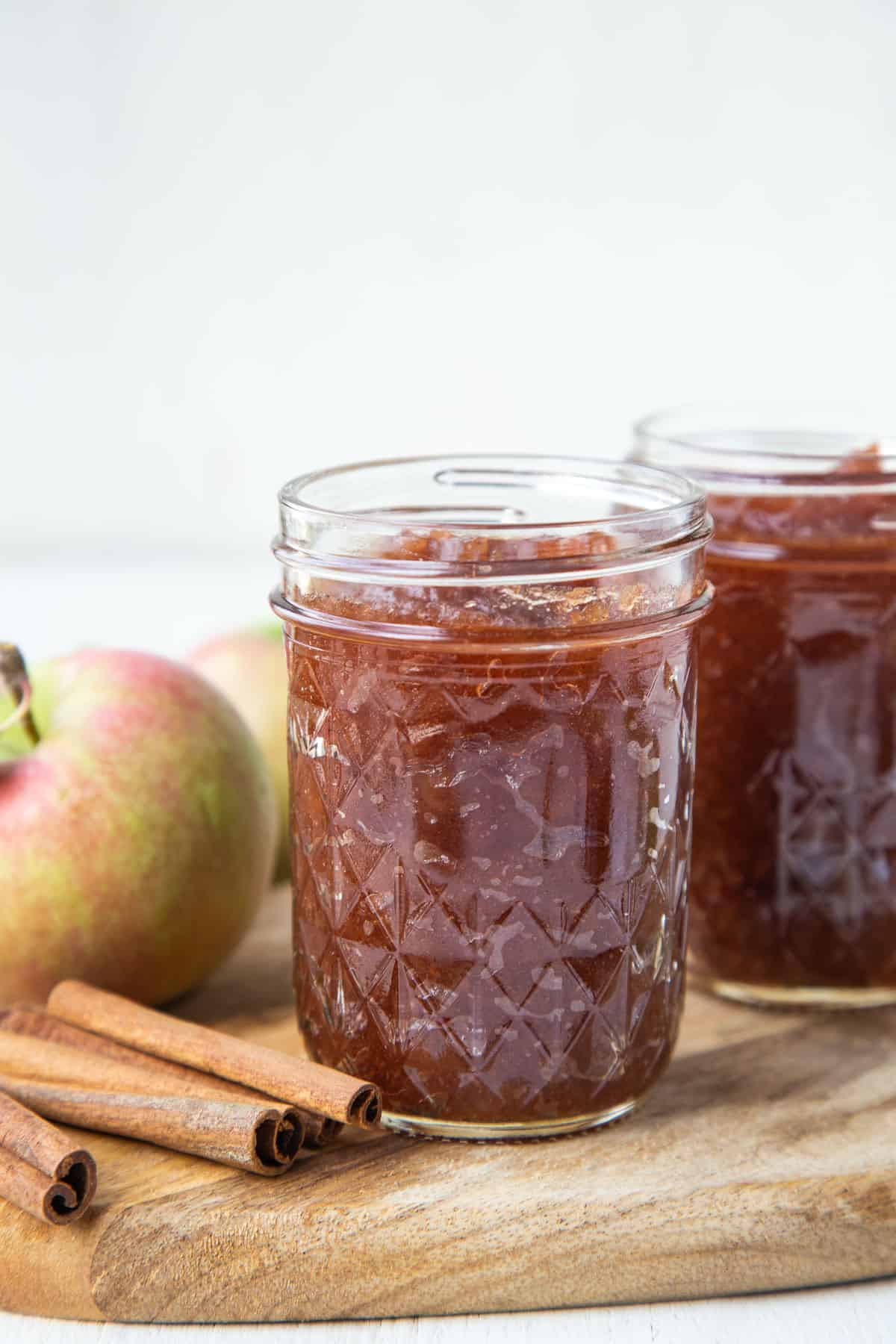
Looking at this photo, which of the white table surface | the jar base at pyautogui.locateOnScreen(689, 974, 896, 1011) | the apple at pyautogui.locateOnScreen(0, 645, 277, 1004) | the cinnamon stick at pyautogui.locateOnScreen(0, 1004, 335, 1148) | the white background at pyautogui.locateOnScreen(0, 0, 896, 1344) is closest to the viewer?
the white table surface

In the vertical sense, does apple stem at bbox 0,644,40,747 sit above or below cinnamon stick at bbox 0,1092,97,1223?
above

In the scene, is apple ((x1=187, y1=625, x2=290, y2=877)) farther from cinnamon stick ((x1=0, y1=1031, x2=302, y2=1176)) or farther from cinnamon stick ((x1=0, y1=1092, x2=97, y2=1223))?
cinnamon stick ((x1=0, y1=1092, x2=97, y2=1223))

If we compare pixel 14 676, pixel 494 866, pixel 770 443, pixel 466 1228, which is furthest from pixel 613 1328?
pixel 770 443

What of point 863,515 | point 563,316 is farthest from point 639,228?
point 863,515

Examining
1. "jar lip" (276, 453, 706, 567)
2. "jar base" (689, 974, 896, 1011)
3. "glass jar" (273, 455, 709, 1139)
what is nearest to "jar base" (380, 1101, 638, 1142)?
"glass jar" (273, 455, 709, 1139)

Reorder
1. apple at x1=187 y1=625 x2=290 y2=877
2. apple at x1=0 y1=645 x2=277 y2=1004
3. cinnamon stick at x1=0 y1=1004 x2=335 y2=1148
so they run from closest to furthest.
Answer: cinnamon stick at x1=0 y1=1004 x2=335 y2=1148 → apple at x1=0 y1=645 x2=277 y2=1004 → apple at x1=187 y1=625 x2=290 y2=877
